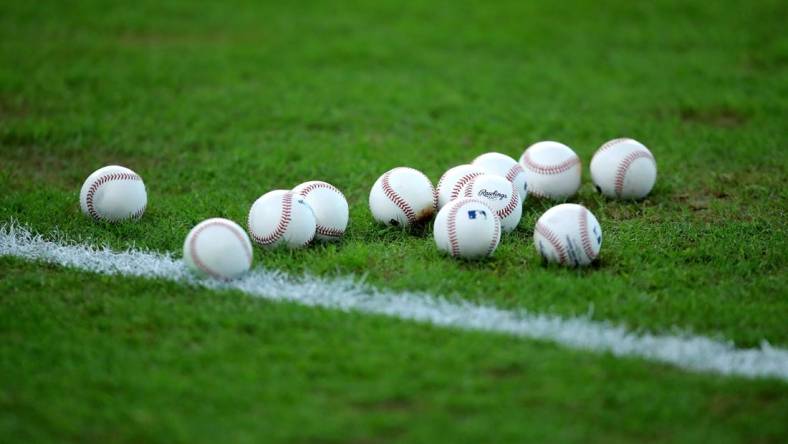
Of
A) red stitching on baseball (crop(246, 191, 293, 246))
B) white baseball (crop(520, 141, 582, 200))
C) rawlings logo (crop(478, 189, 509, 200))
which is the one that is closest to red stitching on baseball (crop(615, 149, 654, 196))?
white baseball (crop(520, 141, 582, 200))

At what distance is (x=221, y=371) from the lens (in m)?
3.91

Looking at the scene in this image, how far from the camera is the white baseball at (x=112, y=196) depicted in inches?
231

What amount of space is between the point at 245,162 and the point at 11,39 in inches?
249

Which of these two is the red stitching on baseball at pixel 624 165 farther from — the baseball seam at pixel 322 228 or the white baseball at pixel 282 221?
the white baseball at pixel 282 221

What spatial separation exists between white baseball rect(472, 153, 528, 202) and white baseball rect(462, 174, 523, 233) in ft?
1.18

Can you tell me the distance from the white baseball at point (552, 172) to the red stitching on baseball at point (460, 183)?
0.72 metres

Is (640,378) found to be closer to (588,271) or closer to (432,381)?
(432,381)

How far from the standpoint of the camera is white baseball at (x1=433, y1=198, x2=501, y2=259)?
203 inches

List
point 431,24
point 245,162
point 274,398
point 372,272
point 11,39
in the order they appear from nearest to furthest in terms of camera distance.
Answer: point 274,398 → point 372,272 → point 245,162 → point 11,39 → point 431,24

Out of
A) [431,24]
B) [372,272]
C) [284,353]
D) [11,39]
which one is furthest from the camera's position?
[431,24]

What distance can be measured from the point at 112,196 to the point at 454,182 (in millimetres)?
2308

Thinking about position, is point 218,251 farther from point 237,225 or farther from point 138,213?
point 138,213

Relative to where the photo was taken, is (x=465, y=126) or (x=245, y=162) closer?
(x=245, y=162)

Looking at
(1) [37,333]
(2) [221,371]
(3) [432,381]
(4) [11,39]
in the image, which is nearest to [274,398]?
(2) [221,371]
